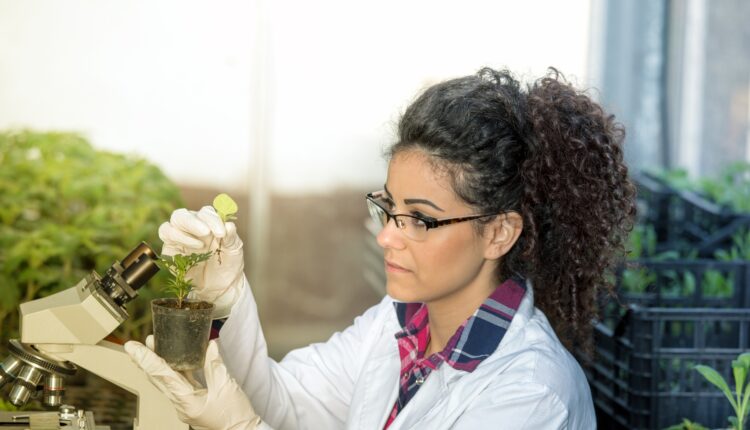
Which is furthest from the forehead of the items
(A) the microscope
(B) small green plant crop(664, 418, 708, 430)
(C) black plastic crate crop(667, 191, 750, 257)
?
(C) black plastic crate crop(667, 191, 750, 257)

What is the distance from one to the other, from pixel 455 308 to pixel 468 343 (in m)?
0.09

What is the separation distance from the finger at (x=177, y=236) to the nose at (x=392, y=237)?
31cm

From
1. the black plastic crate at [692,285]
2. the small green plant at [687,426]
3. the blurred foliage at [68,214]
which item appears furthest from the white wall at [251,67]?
the small green plant at [687,426]

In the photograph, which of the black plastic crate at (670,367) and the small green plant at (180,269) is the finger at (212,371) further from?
the black plastic crate at (670,367)

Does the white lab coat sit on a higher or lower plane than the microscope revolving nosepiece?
lower

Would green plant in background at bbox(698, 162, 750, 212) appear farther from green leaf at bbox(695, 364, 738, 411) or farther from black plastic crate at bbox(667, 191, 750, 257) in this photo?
green leaf at bbox(695, 364, 738, 411)

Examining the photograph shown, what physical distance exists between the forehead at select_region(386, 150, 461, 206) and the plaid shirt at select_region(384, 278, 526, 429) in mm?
218

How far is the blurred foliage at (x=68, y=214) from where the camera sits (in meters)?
3.76

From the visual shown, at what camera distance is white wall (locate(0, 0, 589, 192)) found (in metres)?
4.30

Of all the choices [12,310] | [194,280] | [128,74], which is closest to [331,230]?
[128,74]

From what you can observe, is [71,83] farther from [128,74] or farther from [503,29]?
[503,29]

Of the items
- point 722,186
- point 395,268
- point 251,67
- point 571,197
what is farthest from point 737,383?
point 251,67

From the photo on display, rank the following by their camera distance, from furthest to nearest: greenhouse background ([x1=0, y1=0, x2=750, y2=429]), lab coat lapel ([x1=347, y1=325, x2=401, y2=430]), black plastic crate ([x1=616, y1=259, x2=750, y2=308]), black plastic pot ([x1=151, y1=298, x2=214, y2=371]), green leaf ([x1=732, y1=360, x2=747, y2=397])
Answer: greenhouse background ([x1=0, y1=0, x2=750, y2=429]), black plastic crate ([x1=616, y1=259, x2=750, y2=308]), green leaf ([x1=732, y1=360, x2=747, y2=397]), lab coat lapel ([x1=347, y1=325, x2=401, y2=430]), black plastic pot ([x1=151, y1=298, x2=214, y2=371])

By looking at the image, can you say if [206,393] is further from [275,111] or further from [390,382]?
[275,111]
